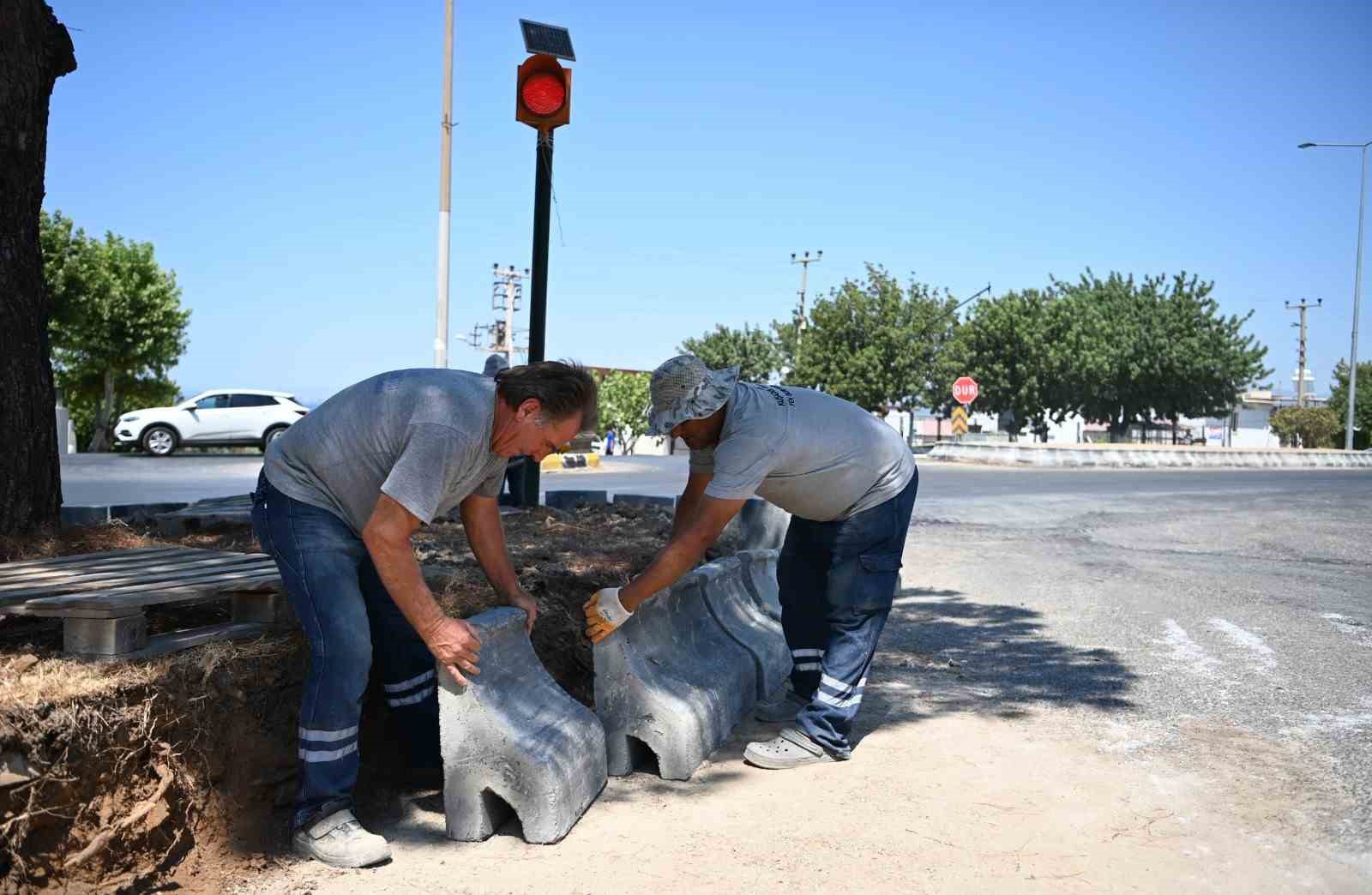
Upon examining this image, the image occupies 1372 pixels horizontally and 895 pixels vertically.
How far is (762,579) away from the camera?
621cm

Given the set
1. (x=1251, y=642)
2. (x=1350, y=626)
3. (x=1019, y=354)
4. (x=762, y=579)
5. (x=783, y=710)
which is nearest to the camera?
(x=783, y=710)

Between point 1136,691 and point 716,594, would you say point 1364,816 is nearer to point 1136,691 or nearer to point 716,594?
point 1136,691

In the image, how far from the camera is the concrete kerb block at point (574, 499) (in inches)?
367

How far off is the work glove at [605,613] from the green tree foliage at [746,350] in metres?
64.0

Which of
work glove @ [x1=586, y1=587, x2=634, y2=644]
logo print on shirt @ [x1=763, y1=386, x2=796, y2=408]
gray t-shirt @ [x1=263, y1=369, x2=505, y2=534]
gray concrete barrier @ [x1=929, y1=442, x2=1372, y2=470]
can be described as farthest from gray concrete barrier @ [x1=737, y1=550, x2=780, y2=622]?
gray concrete barrier @ [x1=929, y1=442, x2=1372, y2=470]

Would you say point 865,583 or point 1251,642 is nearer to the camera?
point 865,583

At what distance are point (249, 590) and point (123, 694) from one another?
747mm

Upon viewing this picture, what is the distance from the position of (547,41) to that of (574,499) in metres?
3.73

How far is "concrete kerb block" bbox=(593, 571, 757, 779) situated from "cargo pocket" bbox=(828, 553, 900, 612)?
0.67m

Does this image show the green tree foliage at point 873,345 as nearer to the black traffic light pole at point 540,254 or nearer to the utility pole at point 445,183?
the utility pole at point 445,183

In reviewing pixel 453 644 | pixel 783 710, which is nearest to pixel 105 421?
pixel 783 710

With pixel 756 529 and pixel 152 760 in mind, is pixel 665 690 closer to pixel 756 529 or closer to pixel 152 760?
pixel 152 760

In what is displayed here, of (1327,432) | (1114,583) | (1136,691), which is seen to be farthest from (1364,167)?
(1136,691)

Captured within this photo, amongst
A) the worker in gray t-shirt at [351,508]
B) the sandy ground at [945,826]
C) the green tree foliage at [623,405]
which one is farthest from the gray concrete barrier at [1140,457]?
the worker in gray t-shirt at [351,508]
